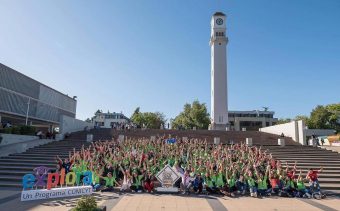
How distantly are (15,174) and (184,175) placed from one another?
386 inches

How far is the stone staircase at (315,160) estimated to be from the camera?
53.5 feet

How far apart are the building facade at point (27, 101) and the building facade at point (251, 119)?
47.9 metres

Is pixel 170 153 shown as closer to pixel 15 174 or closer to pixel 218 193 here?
pixel 218 193

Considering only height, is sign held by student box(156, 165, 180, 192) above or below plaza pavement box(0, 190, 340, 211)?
above

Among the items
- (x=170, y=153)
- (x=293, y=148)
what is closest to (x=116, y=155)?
(x=170, y=153)

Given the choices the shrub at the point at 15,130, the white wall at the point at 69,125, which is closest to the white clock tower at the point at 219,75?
the white wall at the point at 69,125

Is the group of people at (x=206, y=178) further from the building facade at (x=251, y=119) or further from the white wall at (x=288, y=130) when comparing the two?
the building facade at (x=251, y=119)

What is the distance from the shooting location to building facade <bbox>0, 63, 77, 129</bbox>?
3906 centimetres

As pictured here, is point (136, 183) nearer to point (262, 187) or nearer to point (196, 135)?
point (262, 187)

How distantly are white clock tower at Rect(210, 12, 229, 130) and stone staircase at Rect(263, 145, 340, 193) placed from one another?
2111cm

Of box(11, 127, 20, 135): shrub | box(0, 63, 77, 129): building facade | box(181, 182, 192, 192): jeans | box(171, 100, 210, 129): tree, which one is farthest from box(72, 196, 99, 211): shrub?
box(171, 100, 210, 129): tree

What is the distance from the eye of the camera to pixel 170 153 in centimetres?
1811

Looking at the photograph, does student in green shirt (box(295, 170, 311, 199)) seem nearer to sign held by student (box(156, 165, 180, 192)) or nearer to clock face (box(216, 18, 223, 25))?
sign held by student (box(156, 165, 180, 192))

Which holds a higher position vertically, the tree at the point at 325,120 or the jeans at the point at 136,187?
the tree at the point at 325,120
